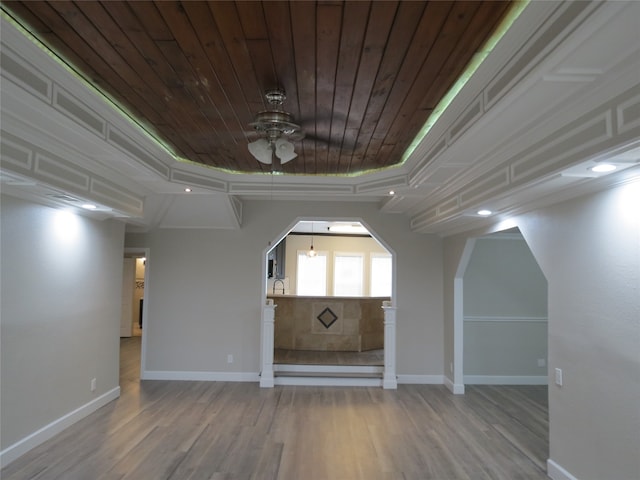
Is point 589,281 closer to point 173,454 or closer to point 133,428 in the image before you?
point 173,454

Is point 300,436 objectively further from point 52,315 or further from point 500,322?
point 500,322

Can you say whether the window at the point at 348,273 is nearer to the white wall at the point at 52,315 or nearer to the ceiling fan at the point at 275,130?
the white wall at the point at 52,315

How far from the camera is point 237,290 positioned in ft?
20.9

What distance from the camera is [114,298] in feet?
17.5

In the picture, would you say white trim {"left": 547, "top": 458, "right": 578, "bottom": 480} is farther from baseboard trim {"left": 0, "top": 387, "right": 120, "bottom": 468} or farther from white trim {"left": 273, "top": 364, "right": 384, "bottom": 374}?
baseboard trim {"left": 0, "top": 387, "right": 120, "bottom": 468}

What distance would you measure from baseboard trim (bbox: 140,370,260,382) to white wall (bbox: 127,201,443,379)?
0.05ft

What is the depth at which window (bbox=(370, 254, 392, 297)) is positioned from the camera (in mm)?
11125

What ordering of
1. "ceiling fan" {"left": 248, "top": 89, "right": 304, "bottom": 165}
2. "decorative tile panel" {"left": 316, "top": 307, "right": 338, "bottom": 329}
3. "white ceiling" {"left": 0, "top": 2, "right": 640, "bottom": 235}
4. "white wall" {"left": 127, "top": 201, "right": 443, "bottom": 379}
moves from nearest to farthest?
"white ceiling" {"left": 0, "top": 2, "right": 640, "bottom": 235} → "ceiling fan" {"left": 248, "top": 89, "right": 304, "bottom": 165} → "white wall" {"left": 127, "top": 201, "right": 443, "bottom": 379} → "decorative tile panel" {"left": 316, "top": 307, "right": 338, "bottom": 329}

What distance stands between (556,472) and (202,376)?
465 centimetres

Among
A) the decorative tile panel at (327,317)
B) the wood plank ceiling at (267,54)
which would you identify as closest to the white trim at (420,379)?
the decorative tile panel at (327,317)

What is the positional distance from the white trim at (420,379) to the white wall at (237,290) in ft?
0.23

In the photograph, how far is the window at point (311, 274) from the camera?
11094 mm

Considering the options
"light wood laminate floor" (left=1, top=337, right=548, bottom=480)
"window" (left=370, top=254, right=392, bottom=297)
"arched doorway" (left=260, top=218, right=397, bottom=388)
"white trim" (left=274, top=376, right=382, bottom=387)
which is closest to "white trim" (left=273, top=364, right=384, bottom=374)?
"arched doorway" (left=260, top=218, right=397, bottom=388)

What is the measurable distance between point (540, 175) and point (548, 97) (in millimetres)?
678
